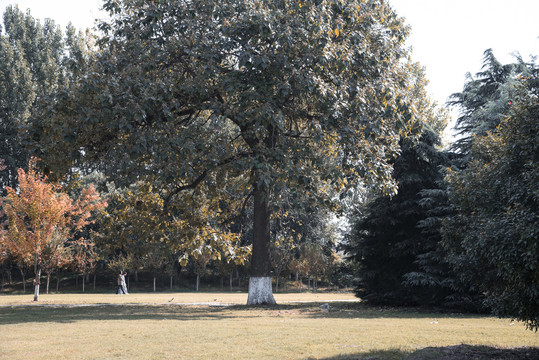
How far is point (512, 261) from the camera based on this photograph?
685 cm

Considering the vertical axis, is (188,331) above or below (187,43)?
below

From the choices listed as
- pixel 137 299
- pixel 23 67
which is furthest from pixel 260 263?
pixel 23 67

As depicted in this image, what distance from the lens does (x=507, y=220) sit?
277 inches

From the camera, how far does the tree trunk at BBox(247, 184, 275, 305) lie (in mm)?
19719

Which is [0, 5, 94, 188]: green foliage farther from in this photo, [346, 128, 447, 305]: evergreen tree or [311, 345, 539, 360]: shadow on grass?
[311, 345, 539, 360]: shadow on grass

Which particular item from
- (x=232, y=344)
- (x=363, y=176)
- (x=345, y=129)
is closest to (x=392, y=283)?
(x=363, y=176)

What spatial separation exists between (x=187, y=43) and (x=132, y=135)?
359 cm

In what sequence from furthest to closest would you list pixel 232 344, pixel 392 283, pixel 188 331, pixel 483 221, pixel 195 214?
1. pixel 392 283
2. pixel 195 214
3. pixel 188 331
4. pixel 232 344
5. pixel 483 221

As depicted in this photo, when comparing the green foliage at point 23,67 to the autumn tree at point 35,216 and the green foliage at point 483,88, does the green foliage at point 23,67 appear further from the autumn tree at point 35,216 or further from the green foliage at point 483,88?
the green foliage at point 483,88

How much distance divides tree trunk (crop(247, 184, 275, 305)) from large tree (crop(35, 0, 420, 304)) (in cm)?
283

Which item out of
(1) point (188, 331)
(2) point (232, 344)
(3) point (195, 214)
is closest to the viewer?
(2) point (232, 344)

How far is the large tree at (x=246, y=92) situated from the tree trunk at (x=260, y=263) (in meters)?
2.83

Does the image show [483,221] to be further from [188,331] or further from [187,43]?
[187,43]

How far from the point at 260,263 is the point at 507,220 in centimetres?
1363
